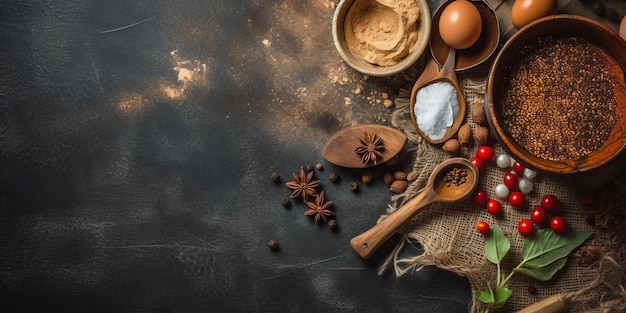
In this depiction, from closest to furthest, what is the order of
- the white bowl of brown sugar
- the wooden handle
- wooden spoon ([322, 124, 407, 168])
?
the white bowl of brown sugar
the wooden handle
wooden spoon ([322, 124, 407, 168])

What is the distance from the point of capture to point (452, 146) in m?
2.38

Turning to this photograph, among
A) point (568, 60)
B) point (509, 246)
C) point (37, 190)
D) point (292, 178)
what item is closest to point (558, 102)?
point (568, 60)

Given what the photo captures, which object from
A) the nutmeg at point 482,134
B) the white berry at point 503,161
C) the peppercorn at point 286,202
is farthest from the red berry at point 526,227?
the peppercorn at point 286,202

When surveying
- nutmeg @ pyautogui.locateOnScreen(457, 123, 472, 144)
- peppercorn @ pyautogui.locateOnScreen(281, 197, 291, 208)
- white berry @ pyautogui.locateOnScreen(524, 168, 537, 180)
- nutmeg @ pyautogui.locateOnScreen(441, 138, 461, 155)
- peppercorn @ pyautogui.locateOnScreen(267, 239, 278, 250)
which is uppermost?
nutmeg @ pyautogui.locateOnScreen(457, 123, 472, 144)

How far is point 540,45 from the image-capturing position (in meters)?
2.26

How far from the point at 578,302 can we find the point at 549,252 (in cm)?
22

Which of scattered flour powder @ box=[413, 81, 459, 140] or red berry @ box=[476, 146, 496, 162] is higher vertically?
scattered flour powder @ box=[413, 81, 459, 140]

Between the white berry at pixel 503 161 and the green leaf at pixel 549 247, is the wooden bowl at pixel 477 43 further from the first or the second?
the green leaf at pixel 549 247

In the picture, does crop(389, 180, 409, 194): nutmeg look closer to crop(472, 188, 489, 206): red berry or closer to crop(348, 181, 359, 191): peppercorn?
crop(348, 181, 359, 191): peppercorn

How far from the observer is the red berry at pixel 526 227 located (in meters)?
2.37

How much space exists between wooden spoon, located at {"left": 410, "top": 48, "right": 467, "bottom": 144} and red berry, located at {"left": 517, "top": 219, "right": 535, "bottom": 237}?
1.43 ft

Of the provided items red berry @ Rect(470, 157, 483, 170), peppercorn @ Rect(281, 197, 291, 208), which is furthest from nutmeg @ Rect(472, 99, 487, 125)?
peppercorn @ Rect(281, 197, 291, 208)

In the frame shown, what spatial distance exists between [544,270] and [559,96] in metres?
0.67

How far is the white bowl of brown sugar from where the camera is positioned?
216 cm
